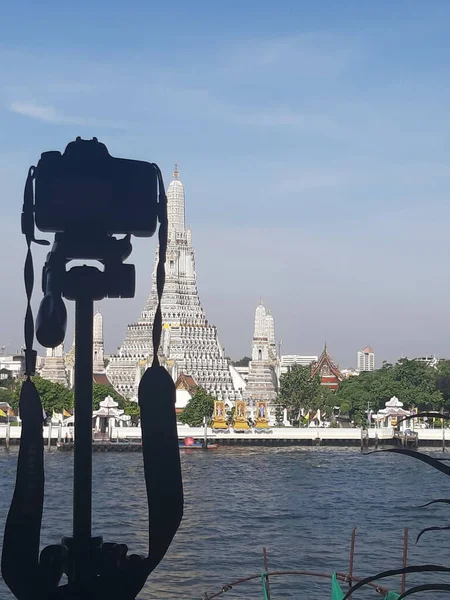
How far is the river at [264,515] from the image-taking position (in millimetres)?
22047

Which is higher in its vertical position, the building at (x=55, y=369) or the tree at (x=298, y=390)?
the building at (x=55, y=369)

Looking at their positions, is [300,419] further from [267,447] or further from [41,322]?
[41,322]

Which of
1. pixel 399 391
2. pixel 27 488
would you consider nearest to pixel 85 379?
pixel 27 488

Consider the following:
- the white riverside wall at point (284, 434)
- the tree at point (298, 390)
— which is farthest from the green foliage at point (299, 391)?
the white riverside wall at point (284, 434)

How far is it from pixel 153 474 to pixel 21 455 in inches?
12.9

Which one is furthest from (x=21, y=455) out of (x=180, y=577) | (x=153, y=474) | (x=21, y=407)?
(x=180, y=577)

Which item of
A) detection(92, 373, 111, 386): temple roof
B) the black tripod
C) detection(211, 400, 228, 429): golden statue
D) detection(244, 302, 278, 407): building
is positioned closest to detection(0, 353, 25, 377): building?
detection(92, 373, 111, 386): temple roof

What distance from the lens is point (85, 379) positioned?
273 cm

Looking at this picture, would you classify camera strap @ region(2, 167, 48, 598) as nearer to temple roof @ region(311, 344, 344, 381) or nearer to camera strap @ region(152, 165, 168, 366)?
camera strap @ region(152, 165, 168, 366)

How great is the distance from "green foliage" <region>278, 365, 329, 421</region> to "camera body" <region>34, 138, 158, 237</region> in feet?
223

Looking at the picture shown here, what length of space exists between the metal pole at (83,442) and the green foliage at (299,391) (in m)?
67.8

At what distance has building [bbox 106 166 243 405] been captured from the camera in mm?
87062

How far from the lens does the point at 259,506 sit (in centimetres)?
3447

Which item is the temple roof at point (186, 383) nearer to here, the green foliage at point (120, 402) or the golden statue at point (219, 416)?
the green foliage at point (120, 402)
